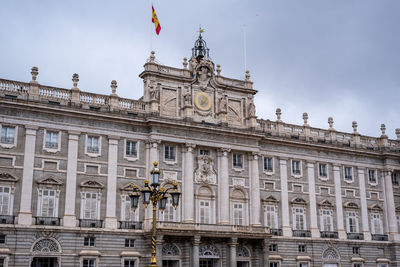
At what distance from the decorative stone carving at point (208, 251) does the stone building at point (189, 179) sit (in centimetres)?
9

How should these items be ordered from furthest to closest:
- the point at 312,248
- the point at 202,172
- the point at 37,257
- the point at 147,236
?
the point at 312,248 → the point at 202,172 → the point at 147,236 → the point at 37,257

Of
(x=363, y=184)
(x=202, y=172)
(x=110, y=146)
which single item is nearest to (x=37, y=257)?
(x=110, y=146)

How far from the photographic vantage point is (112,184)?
138 feet

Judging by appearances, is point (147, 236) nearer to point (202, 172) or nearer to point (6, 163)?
point (202, 172)

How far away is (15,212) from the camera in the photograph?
38406mm

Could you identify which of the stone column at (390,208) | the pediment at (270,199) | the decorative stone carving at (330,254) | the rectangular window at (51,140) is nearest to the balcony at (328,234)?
the decorative stone carving at (330,254)

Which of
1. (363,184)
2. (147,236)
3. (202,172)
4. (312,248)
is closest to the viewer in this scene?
(147,236)

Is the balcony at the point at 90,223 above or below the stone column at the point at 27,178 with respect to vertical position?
below

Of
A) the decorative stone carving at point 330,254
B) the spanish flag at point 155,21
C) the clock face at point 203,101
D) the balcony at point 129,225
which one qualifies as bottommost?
the decorative stone carving at point 330,254

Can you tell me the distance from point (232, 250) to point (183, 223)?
4979 mm

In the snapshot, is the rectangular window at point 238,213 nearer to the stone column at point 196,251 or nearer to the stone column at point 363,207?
the stone column at point 196,251

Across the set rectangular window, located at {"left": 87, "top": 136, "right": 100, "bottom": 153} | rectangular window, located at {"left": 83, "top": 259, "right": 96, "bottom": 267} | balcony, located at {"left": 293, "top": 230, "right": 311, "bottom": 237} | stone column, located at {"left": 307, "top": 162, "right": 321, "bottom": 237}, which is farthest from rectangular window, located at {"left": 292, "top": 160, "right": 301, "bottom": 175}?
rectangular window, located at {"left": 83, "top": 259, "right": 96, "bottom": 267}

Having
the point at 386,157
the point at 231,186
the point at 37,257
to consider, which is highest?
the point at 386,157

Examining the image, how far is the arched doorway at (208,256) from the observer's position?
44156mm
